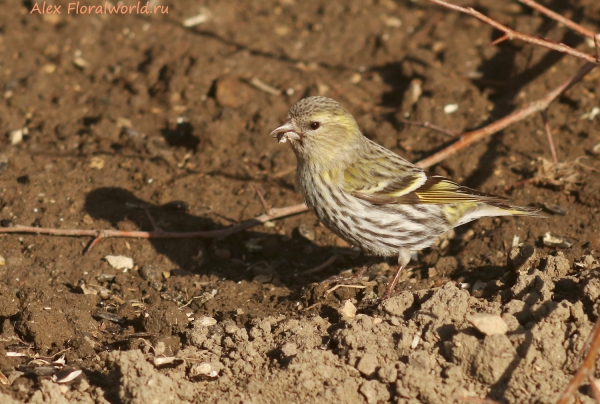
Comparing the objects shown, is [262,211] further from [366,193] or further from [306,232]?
[366,193]

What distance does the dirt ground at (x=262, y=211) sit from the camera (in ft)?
14.6

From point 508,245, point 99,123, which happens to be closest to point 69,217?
point 99,123

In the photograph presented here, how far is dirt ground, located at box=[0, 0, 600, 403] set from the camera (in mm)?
4445

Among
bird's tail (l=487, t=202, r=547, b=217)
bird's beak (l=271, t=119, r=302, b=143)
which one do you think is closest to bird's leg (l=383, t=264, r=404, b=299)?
bird's tail (l=487, t=202, r=547, b=217)

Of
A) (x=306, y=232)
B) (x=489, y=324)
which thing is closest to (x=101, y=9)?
(x=306, y=232)

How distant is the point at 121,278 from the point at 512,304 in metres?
3.03

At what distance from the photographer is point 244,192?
6953 millimetres

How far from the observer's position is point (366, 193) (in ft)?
18.8

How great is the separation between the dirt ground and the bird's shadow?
0.02m

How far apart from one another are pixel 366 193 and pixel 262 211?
1.31 meters

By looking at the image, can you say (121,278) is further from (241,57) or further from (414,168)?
(241,57)

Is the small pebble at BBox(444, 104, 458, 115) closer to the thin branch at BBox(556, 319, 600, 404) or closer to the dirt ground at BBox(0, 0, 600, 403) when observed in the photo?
the dirt ground at BBox(0, 0, 600, 403)

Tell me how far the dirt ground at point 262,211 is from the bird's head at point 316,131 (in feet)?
3.39

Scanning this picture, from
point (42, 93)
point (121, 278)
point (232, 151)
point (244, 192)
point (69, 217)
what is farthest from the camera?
point (42, 93)
